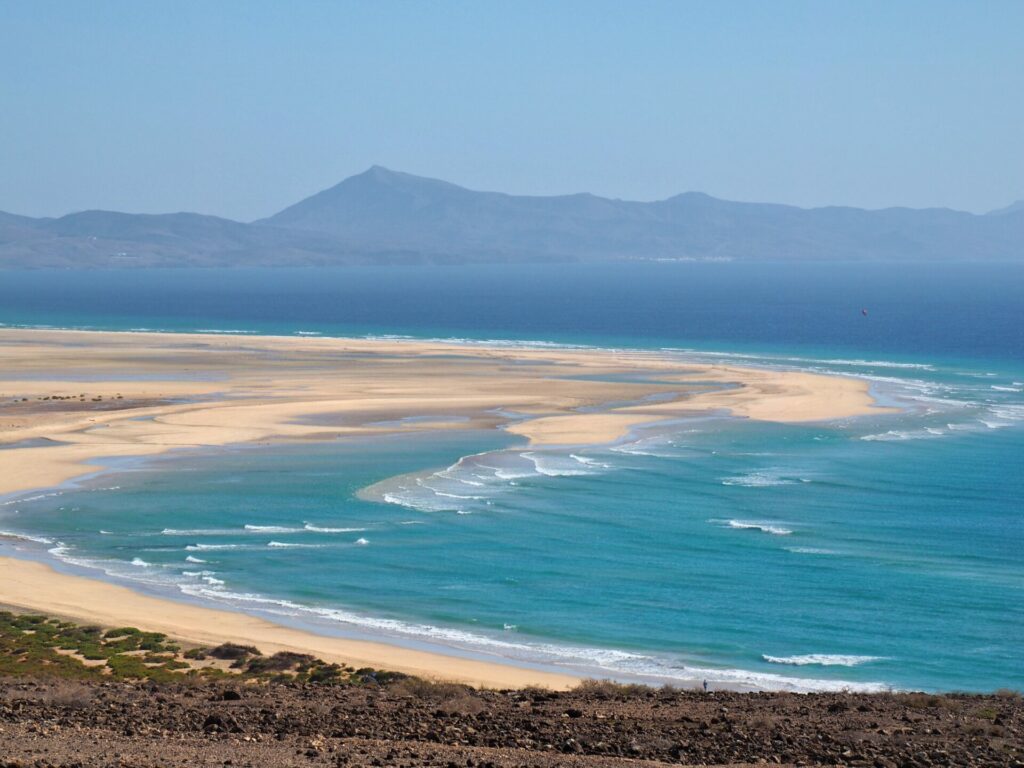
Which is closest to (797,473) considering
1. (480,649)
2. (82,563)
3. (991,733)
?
(480,649)

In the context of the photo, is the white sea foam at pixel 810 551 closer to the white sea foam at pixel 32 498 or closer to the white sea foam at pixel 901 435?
the white sea foam at pixel 901 435

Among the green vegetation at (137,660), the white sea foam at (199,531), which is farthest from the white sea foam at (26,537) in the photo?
the green vegetation at (137,660)

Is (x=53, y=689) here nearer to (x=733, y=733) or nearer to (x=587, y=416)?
(x=733, y=733)

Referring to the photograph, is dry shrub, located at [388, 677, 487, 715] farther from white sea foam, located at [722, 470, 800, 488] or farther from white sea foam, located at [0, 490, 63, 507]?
white sea foam, located at [0, 490, 63, 507]

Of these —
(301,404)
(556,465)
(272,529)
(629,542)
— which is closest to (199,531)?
(272,529)

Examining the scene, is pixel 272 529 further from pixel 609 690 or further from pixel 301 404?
pixel 301 404
